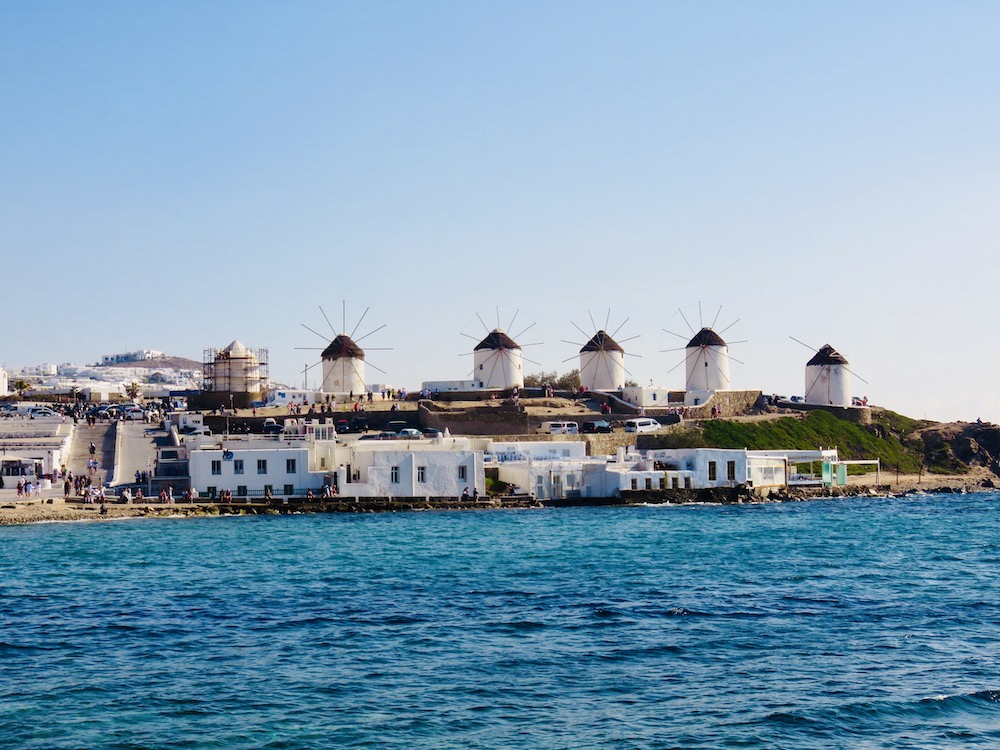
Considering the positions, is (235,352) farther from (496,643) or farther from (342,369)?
(496,643)

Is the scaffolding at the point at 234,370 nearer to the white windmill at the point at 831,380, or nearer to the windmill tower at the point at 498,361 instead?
the windmill tower at the point at 498,361

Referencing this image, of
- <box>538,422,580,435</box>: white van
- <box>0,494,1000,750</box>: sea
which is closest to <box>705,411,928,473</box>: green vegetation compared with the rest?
<box>538,422,580,435</box>: white van

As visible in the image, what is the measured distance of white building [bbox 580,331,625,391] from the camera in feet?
315

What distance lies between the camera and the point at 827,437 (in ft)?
274

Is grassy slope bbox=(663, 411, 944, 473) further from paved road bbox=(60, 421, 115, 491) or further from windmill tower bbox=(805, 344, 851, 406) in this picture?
paved road bbox=(60, 421, 115, 491)

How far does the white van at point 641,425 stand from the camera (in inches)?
2881

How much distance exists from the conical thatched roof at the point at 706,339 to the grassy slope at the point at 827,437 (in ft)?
34.2

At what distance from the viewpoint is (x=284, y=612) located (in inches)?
1088

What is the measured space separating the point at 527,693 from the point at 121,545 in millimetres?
24928

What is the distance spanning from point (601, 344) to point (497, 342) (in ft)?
29.4

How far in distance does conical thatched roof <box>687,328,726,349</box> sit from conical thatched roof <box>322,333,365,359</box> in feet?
82.0

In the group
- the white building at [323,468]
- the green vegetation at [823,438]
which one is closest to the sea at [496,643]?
the white building at [323,468]

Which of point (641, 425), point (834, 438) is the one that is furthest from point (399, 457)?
point (834, 438)

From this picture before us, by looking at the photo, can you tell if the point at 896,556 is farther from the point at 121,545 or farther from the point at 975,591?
the point at 121,545
